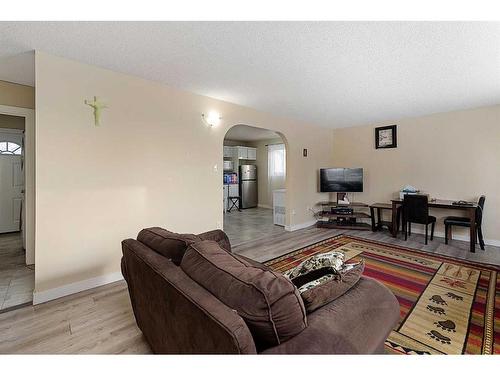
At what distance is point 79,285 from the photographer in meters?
2.50

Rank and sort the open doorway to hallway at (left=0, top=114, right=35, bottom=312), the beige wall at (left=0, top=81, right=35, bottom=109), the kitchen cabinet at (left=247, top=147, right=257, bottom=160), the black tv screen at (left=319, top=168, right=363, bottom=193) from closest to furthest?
the beige wall at (left=0, top=81, right=35, bottom=109) → the open doorway to hallway at (left=0, top=114, right=35, bottom=312) → the black tv screen at (left=319, top=168, right=363, bottom=193) → the kitchen cabinet at (left=247, top=147, right=257, bottom=160)

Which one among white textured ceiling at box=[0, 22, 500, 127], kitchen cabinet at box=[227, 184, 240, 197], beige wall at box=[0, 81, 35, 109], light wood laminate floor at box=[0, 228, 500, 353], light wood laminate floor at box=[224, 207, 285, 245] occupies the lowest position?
light wood laminate floor at box=[0, 228, 500, 353]

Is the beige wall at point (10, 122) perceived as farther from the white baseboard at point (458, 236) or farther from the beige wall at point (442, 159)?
the white baseboard at point (458, 236)

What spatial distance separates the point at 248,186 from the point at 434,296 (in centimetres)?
642

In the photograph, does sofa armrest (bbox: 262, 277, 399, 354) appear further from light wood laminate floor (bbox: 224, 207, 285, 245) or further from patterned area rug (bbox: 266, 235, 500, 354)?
light wood laminate floor (bbox: 224, 207, 285, 245)

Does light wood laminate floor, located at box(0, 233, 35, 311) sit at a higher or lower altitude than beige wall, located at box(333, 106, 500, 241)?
lower

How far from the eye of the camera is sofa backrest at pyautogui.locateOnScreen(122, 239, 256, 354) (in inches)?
30.4

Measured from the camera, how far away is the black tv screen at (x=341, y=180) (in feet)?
17.7

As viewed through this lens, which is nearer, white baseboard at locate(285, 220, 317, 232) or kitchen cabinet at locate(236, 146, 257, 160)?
white baseboard at locate(285, 220, 317, 232)

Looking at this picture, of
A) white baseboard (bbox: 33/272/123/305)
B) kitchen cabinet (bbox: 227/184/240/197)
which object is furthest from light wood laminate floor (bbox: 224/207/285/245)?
white baseboard (bbox: 33/272/123/305)

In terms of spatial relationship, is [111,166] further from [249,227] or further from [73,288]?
[249,227]

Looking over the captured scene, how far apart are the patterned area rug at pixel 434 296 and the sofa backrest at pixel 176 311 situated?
4.62 ft

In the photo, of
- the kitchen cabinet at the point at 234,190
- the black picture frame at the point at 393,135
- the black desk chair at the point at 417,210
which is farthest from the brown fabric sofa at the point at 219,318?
the kitchen cabinet at the point at 234,190
